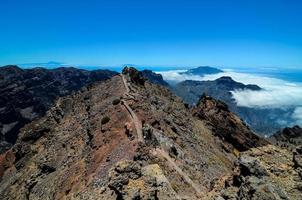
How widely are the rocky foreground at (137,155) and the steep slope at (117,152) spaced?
0.13 m

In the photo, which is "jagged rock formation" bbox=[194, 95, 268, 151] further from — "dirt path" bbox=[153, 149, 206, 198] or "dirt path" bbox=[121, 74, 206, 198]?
"dirt path" bbox=[153, 149, 206, 198]

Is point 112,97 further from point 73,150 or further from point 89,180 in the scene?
point 89,180

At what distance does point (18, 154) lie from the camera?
311ft

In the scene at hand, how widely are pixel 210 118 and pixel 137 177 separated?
9423 centimetres

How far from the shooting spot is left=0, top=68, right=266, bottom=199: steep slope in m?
32.0

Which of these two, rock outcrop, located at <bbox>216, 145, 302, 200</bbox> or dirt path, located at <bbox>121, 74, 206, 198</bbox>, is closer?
rock outcrop, located at <bbox>216, 145, 302, 200</bbox>

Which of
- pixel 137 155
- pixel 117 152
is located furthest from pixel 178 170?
pixel 117 152

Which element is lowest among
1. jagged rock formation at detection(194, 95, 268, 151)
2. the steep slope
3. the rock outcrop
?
jagged rock formation at detection(194, 95, 268, 151)

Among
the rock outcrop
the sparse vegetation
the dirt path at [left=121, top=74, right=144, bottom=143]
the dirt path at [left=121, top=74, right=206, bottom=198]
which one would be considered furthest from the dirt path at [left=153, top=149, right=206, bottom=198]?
the sparse vegetation

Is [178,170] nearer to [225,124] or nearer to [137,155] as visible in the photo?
[137,155]

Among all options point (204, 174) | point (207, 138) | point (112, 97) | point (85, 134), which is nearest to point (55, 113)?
point (112, 97)

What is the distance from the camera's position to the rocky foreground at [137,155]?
26.8m

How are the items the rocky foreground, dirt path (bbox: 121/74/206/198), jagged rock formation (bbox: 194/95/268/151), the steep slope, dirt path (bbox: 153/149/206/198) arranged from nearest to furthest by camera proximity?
the rocky foreground
the steep slope
dirt path (bbox: 153/149/206/198)
dirt path (bbox: 121/74/206/198)
jagged rock formation (bbox: 194/95/268/151)

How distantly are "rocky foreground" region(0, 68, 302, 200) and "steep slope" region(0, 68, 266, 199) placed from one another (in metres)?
0.13
